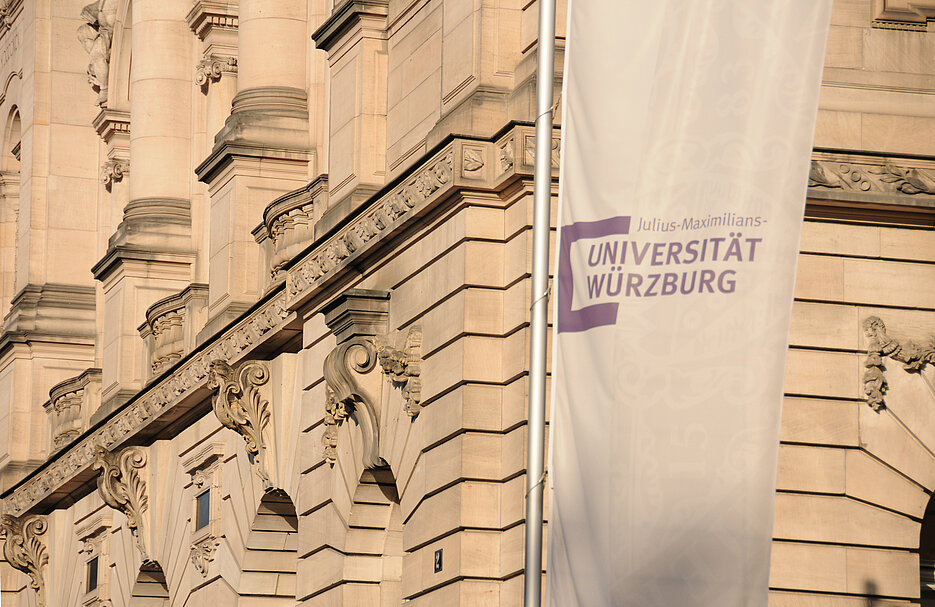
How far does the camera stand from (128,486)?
3167 cm

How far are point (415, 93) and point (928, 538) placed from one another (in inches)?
284

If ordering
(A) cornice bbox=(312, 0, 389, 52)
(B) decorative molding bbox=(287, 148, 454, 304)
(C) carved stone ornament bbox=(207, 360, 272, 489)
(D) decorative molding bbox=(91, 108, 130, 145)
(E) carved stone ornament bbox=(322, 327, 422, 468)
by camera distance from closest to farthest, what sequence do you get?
(B) decorative molding bbox=(287, 148, 454, 304), (E) carved stone ornament bbox=(322, 327, 422, 468), (A) cornice bbox=(312, 0, 389, 52), (C) carved stone ornament bbox=(207, 360, 272, 489), (D) decorative molding bbox=(91, 108, 130, 145)

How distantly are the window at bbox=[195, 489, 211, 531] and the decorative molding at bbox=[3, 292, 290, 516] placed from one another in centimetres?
142

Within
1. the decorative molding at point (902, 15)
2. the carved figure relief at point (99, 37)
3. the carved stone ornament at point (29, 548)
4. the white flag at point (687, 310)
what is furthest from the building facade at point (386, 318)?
Result: the carved figure relief at point (99, 37)

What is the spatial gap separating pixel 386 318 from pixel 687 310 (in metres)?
11.6

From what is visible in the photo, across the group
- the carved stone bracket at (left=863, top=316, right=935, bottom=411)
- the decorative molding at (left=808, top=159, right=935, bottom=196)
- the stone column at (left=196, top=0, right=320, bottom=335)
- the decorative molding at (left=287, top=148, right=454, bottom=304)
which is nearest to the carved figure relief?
the stone column at (left=196, top=0, right=320, bottom=335)

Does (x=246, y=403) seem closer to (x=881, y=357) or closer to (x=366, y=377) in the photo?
(x=366, y=377)

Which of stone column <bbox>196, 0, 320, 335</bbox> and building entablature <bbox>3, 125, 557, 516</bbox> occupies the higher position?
stone column <bbox>196, 0, 320, 335</bbox>

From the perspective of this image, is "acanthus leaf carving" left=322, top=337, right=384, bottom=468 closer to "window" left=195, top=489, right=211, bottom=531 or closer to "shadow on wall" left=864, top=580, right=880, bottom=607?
"shadow on wall" left=864, top=580, right=880, bottom=607

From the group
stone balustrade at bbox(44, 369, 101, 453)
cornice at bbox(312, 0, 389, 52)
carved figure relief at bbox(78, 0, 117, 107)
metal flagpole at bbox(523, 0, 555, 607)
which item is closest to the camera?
metal flagpole at bbox(523, 0, 555, 607)

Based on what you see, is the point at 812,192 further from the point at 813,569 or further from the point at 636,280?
the point at 636,280

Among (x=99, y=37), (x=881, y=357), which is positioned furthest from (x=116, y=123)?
(x=881, y=357)

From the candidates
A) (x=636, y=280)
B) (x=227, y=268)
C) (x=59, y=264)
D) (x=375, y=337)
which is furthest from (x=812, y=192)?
(x=59, y=264)

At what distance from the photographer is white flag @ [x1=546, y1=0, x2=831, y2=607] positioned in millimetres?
9641
